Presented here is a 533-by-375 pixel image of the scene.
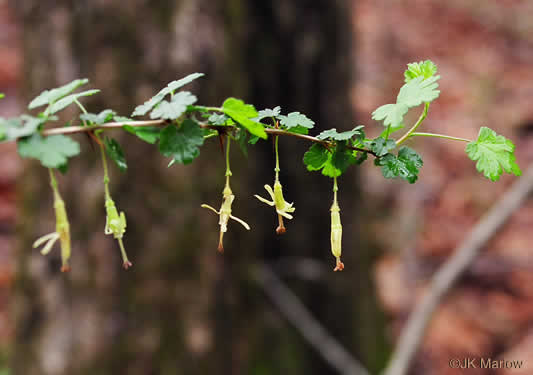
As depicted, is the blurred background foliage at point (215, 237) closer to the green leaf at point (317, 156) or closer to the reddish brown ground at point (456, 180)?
the reddish brown ground at point (456, 180)

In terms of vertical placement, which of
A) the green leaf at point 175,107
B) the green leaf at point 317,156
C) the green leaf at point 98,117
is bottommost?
the green leaf at point 317,156

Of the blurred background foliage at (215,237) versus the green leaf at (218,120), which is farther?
the blurred background foliage at (215,237)

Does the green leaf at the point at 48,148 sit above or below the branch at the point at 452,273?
above

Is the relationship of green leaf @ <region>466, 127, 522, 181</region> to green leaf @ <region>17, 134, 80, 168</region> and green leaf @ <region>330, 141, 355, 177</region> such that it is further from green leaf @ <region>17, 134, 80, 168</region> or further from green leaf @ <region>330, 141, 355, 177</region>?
green leaf @ <region>17, 134, 80, 168</region>

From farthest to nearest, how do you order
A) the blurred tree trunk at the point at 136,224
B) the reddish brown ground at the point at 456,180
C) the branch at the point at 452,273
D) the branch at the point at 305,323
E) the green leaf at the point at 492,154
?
the reddish brown ground at the point at 456,180 < the branch at the point at 305,323 < the branch at the point at 452,273 < the blurred tree trunk at the point at 136,224 < the green leaf at the point at 492,154

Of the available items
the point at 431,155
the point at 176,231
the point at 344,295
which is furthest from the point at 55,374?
the point at 431,155

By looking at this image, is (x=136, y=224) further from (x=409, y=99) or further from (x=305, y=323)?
(x=409, y=99)

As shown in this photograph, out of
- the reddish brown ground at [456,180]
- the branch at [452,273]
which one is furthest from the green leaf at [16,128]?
the reddish brown ground at [456,180]
